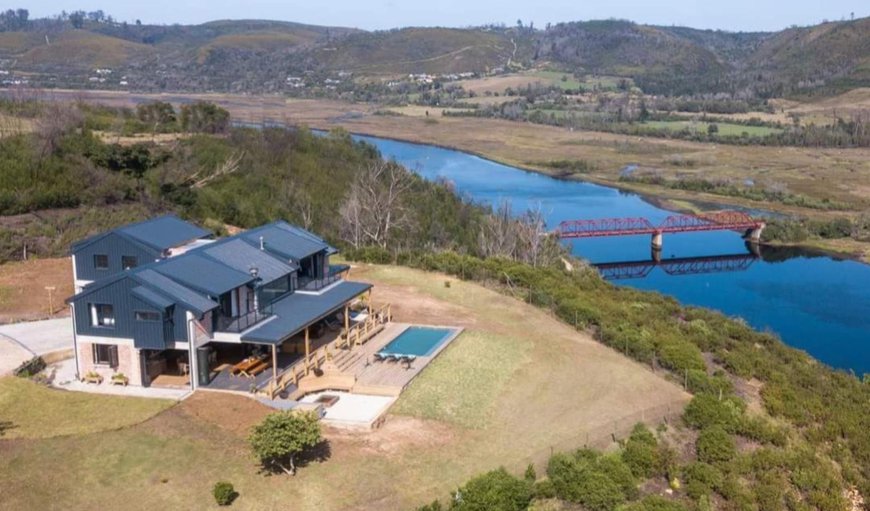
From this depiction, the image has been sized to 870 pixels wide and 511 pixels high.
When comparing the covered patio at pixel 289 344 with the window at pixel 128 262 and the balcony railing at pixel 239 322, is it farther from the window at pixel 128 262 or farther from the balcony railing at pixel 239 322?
the window at pixel 128 262

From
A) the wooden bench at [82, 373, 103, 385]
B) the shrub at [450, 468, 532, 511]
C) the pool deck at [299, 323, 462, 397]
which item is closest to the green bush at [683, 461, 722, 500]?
the shrub at [450, 468, 532, 511]

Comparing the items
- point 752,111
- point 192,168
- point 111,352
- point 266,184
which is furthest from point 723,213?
point 752,111

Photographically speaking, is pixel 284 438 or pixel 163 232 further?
pixel 163 232

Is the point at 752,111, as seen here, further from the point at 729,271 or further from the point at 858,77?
the point at 729,271

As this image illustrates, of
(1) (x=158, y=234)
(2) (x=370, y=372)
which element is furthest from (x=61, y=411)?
(1) (x=158, y=234)

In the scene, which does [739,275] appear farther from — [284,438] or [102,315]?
[284,438]

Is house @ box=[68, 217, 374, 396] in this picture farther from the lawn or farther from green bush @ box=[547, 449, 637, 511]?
green bush @ box=[547, 449, 637, 511]
